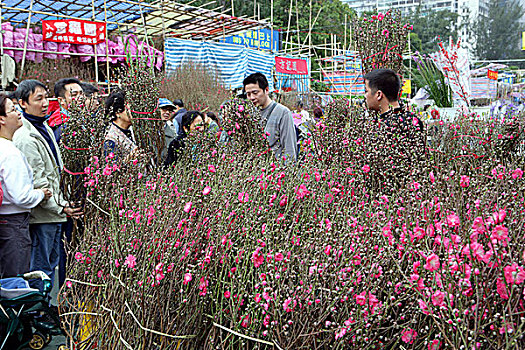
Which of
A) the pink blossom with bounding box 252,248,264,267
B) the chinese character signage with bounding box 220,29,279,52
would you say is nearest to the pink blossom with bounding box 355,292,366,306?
the pink blossom with bounding box 252,248,264,267

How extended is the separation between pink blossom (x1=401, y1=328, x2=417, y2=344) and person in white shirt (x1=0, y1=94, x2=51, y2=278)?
275 cm

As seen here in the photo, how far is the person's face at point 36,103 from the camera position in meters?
3.66

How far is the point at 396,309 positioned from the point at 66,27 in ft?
29.8

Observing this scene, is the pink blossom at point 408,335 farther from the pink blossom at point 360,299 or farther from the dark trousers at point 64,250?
the dark trousers at point 64,250

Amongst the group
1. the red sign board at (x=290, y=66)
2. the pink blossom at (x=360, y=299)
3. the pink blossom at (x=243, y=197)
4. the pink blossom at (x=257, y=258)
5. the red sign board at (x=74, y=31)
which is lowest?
the pink blossom at (x=360, y=299)

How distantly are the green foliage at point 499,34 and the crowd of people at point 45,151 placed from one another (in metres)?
66.8

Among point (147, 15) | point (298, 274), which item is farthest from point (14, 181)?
point (147, 15)

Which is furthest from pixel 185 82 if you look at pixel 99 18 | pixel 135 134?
pixel 135 134

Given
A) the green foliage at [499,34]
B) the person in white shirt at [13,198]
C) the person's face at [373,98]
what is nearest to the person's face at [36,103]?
the person in white shirt at [13,198]

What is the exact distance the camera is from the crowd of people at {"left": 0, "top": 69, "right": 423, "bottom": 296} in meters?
3.22

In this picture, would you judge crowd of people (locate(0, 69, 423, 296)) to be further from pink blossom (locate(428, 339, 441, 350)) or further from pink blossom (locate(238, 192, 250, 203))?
pink blossom (locate(428, 339, 441, 350))

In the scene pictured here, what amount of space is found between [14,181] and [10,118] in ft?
1.50

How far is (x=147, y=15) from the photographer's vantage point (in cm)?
1253

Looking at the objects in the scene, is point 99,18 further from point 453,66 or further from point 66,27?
point 453,66
